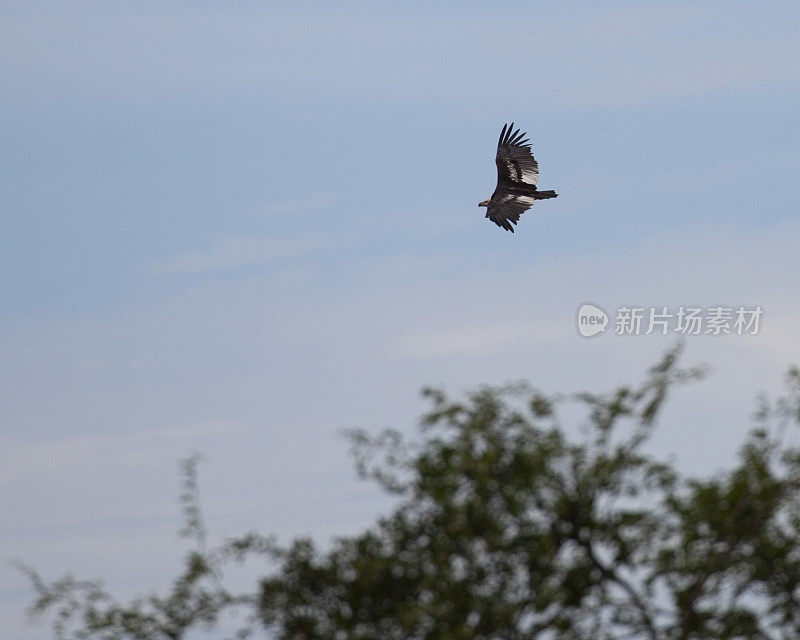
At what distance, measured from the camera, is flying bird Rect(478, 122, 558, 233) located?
3002 centimetres

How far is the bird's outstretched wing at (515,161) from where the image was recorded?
29953 millimetres

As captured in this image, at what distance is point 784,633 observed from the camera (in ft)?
46.6

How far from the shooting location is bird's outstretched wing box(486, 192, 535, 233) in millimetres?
Answer: 31000

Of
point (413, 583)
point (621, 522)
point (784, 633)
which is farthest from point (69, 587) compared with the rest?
point (784, 633)

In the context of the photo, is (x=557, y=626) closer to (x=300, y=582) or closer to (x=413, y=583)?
(x=413, y=583)

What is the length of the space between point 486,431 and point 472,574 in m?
1.66

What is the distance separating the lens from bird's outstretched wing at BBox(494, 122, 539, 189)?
29953 millimetres

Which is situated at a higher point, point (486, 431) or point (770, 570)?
point (486, 431)

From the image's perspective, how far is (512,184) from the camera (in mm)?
30734

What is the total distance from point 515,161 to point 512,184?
2.57ft

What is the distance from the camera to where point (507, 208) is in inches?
1232

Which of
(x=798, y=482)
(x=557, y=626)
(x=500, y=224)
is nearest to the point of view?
(x=557, y=626)

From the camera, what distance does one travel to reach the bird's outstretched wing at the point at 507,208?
31.0 m

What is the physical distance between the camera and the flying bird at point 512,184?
3002cm
